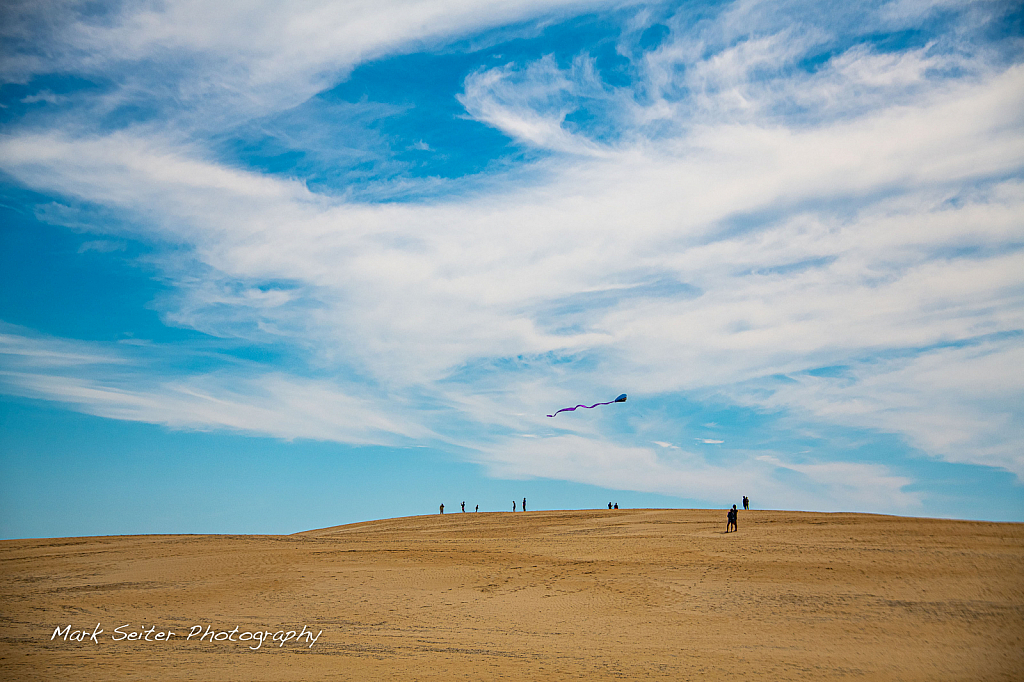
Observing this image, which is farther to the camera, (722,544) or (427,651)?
(722,544)

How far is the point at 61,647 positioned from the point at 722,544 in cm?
3024

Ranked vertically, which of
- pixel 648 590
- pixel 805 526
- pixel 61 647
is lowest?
pixel 61 647

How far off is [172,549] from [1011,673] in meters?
39.3

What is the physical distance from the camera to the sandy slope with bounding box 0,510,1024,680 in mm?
21359

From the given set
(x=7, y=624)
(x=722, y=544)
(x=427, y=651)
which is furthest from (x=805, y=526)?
(x=7, y=624)

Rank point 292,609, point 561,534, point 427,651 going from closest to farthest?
point 427,651 < point 292,609 < point 561,534

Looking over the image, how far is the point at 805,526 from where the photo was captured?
3919 cm

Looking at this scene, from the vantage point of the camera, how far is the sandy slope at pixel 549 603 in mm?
21359

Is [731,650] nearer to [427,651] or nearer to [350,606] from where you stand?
[427,651]

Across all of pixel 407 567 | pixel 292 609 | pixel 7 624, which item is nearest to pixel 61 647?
pixel 7 624

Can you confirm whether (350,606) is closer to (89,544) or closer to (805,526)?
(89,544)

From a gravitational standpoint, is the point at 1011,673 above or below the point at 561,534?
below

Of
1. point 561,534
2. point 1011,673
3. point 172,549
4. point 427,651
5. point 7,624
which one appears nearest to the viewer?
point 1011,673

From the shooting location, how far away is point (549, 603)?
29047mm
